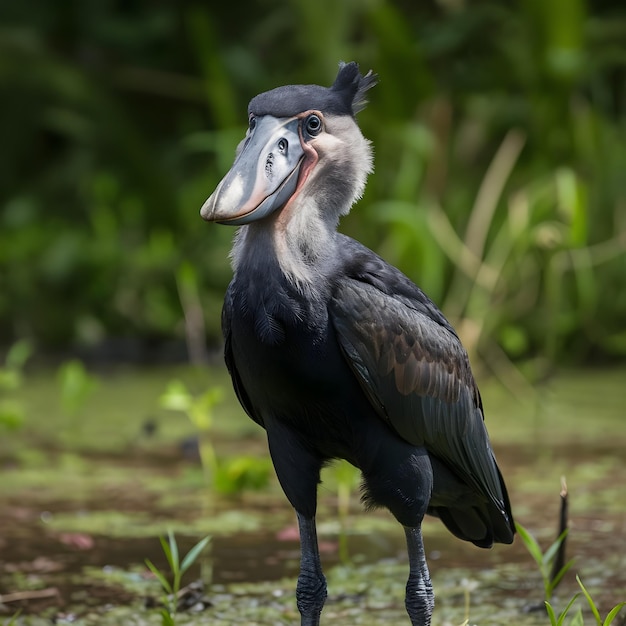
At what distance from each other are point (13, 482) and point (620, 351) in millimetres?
4064

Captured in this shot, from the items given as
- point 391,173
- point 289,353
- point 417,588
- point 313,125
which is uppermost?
point 391,173

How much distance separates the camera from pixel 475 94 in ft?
29.3

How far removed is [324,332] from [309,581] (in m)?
0.70

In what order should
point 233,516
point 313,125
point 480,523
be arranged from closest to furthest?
point 313,125
point 480,523
point 233,516

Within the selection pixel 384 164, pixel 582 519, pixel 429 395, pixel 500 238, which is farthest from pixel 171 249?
pixel 429 395

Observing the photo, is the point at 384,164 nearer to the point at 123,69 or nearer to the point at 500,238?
the point at 500,238

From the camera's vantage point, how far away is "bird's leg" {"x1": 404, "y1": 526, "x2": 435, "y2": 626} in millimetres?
3270

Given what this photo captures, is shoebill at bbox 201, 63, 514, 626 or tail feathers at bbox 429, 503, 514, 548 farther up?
shoebill at bbox 201, 63, 514, 626

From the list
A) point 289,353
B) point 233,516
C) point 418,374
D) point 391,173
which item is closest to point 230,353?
point 289,353

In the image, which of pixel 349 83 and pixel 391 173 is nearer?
pixel 349 83

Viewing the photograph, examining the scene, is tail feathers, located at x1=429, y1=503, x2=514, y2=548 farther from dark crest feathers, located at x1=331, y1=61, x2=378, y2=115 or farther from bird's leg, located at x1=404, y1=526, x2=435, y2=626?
dark crest feathers, located at x1=331, y1=61, x2=378, y2=115

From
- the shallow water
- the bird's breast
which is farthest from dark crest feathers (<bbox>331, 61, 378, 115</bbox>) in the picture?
the shallow water

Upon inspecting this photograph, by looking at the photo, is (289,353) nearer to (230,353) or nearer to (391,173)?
(230,353)

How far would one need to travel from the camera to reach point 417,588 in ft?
10.8
